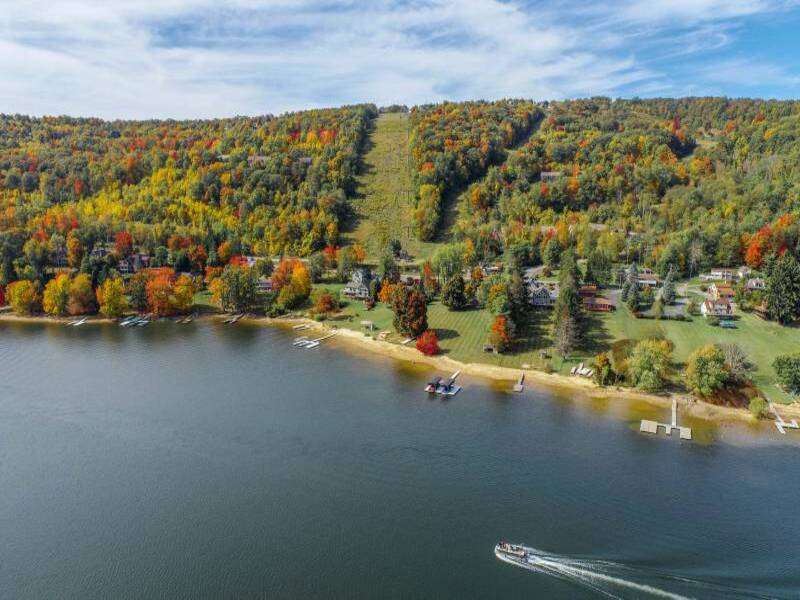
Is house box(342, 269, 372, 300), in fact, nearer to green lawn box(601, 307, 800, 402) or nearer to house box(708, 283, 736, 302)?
green lawn box(601, 307, 800, 402)

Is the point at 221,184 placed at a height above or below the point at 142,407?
above

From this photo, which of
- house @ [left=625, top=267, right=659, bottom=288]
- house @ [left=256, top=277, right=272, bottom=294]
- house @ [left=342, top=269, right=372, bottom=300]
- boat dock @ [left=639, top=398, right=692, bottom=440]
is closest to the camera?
boat dock @ [left=639, top=398, right=692, bottom=440]

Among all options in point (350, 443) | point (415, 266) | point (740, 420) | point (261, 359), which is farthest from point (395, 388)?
point (415, 266)

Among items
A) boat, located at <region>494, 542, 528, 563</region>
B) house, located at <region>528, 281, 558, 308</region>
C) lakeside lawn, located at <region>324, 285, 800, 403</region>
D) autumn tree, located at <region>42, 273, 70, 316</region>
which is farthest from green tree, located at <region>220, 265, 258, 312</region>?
boat, located at <region>494, 542, 528, 563</region>

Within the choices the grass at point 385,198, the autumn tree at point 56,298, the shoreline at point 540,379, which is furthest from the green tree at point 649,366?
the autumn tree at point 56,298

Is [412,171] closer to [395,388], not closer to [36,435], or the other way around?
[395,388]

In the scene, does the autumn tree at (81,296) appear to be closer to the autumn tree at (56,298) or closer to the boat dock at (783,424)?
the autumn tree at (56,298)

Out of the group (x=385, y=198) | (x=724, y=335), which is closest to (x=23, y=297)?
(x=385, y=198)
